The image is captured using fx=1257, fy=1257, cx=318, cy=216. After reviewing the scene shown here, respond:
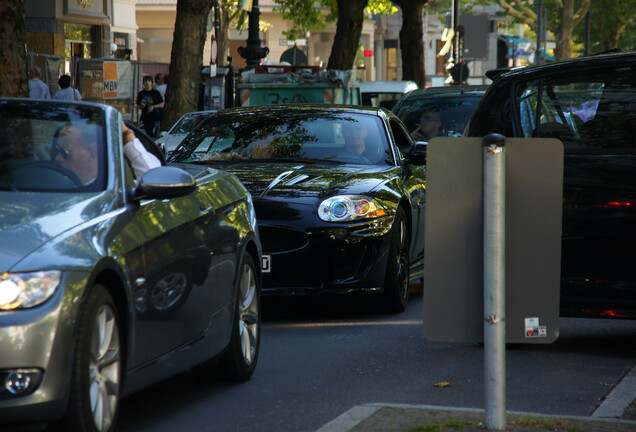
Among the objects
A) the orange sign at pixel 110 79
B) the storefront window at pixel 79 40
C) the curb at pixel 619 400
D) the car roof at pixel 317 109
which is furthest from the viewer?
the storefront window at pixel 79 40

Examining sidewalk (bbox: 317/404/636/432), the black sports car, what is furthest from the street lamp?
sidewalk (bbox: 317/404/636/432)

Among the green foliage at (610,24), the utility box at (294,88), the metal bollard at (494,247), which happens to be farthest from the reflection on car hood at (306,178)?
the green foliage at (610,24)

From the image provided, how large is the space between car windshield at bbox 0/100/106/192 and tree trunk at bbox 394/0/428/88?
32.0 m

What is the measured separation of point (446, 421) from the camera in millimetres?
5160

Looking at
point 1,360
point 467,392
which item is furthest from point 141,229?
point 467,392

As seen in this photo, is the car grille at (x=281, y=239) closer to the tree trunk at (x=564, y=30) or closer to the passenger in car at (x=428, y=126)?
the passenger in car at (x=428, y=126)

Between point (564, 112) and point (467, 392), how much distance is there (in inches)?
80.1

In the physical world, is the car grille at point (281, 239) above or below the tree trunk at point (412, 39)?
below

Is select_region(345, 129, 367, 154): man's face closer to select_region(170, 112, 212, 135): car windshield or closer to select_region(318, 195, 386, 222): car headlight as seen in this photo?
select_region(318, 195, 386, 222): car headlight

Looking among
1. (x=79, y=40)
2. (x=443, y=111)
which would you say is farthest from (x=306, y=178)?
(x=79, y=40)

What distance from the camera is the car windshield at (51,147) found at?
5375 millimetres

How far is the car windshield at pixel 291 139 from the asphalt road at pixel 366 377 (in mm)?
1458

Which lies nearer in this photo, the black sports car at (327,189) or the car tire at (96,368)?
the car tire at (96,368)

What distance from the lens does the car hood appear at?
4.53 metres
